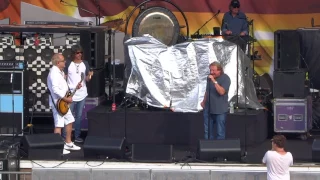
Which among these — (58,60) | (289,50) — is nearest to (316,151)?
(289,50)

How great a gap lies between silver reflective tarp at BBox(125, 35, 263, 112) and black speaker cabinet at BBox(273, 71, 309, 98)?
430mm

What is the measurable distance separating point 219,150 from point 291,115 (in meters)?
2.17


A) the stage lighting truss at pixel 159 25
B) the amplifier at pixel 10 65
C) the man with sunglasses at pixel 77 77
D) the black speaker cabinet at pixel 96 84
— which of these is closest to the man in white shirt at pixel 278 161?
the man with sunglasses at pixel 77 77

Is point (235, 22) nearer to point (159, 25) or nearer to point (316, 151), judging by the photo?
point (159, 25)

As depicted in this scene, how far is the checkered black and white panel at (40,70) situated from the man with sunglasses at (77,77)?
47.9 inches

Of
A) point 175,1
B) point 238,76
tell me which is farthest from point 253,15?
point 238,76

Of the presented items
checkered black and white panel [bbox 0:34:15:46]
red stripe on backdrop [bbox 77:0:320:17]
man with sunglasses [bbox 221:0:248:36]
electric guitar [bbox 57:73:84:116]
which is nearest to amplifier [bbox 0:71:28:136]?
checkered black and white panel [bbox 0:34:15:46]

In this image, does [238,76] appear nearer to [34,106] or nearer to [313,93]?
[313,93]

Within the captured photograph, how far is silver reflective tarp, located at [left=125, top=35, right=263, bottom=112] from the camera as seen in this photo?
13898 mm

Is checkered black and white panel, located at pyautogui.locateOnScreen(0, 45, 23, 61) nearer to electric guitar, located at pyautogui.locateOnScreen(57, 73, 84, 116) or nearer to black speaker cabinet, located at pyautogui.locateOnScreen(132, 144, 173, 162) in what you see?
electric guitar, located at pyautogui.locateOnScreen(57, 73, 84, 116)

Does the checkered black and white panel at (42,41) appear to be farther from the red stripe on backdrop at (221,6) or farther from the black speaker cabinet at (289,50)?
the black speaker cabinet at (289,50)

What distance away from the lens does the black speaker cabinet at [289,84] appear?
13875 millimetres

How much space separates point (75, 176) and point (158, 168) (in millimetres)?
1228

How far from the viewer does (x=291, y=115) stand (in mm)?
13844
